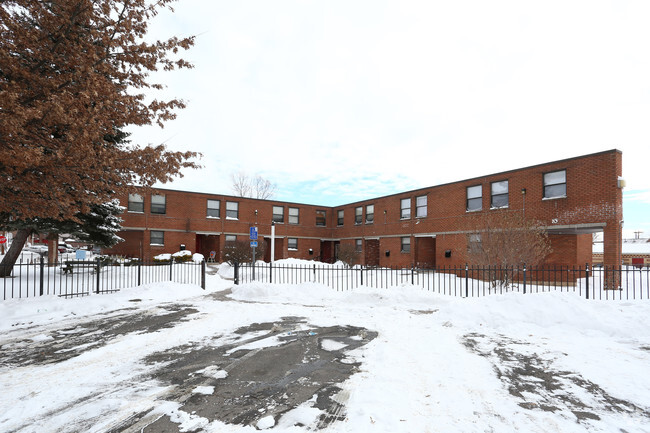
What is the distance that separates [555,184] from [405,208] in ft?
37.4

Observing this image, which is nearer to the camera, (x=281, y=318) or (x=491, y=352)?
(x=491, y=352)

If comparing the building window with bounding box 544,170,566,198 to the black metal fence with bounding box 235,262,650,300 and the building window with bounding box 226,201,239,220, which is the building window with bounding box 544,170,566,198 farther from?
the building window with bounding box 226,201,239,220

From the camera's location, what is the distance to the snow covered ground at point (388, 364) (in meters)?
3.57

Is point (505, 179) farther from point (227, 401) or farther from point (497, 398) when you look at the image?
point (227, 401)

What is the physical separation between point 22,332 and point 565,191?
22.2 meters

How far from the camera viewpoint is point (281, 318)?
8.80 meters

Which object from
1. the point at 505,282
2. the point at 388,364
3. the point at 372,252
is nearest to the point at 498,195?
the point at 505,282

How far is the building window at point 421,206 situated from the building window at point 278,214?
15.1 metres

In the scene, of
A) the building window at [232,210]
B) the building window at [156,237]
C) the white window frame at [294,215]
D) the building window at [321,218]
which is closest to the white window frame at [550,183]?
the building window at [321,218]

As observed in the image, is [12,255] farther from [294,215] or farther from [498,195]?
[498,195]

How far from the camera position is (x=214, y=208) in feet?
106

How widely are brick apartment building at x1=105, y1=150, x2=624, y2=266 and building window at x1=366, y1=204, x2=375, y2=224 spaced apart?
10cm


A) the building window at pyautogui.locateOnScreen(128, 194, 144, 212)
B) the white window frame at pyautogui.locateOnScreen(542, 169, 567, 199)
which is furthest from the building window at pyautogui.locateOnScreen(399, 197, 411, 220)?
the building window at pyautogui.locateOnScreen(128, 194, 144, 212)


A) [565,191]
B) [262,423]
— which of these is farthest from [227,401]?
[565,191]
